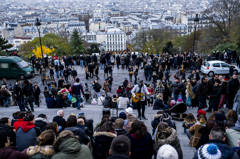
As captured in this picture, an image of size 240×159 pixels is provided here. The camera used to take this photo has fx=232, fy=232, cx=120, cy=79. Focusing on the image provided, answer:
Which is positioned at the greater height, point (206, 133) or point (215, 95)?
point (206, 133)

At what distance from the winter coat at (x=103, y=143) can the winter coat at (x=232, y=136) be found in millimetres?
2402

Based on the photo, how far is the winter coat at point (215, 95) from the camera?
923 centimetres

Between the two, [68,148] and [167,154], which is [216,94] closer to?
[167,154]

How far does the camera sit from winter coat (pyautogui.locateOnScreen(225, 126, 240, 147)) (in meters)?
4.76

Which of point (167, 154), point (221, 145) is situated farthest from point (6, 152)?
point (221, 145)

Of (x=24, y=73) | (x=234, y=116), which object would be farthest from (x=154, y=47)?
(x=234, y=116)

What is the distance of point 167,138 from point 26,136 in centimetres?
303

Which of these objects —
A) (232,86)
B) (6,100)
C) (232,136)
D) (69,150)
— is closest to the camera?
(69,150)

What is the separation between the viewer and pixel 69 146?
3.94 metres

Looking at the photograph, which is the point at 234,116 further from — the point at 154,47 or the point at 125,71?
the point at 154,47

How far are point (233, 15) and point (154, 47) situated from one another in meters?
23.7

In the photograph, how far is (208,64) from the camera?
727 inches

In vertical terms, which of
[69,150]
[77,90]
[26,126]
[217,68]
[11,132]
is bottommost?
[217,68]

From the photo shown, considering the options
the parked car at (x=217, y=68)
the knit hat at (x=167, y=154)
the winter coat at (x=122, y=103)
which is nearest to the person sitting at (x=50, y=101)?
the winter coat at (x=122, y=103)
